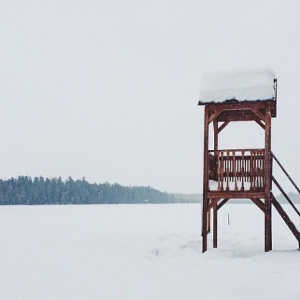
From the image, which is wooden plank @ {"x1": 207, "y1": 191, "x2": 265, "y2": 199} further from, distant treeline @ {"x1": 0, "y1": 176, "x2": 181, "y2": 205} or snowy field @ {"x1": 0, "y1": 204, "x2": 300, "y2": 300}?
distant treeline @ {"x1": 0, "y1": 176, "x2": 181, "y2": 205}

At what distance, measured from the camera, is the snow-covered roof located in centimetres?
1275

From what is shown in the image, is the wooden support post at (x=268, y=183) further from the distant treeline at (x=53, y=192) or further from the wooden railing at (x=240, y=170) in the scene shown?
the distant treeline at (x=53, y=192)

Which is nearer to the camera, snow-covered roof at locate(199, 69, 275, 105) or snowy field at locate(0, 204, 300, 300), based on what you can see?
snowy field at locate(0, 204, 300, 300)

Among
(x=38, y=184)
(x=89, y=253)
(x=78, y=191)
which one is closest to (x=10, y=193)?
(x=38, y=184)

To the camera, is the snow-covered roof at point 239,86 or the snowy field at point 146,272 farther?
the snow-covered roof at point 239,86

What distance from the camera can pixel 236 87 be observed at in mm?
13047

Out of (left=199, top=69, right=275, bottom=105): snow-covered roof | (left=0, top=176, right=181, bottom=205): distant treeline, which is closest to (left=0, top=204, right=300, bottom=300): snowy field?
(left=199, top=69, right=275, bottom=105): snow-covered roof

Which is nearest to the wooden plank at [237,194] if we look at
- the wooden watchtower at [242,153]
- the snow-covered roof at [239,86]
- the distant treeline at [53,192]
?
the wooden watchtower at [242,153]

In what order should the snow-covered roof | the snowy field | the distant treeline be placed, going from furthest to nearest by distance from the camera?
the distant treeline
the snow-covered roof
the snowy field

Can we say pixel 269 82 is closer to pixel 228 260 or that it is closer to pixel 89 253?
pixel 228 260

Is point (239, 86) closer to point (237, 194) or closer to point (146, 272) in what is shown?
point (237, 194)

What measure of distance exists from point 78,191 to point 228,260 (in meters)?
128

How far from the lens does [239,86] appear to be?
1305 centimetres

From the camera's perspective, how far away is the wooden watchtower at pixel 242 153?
42.0 ft
